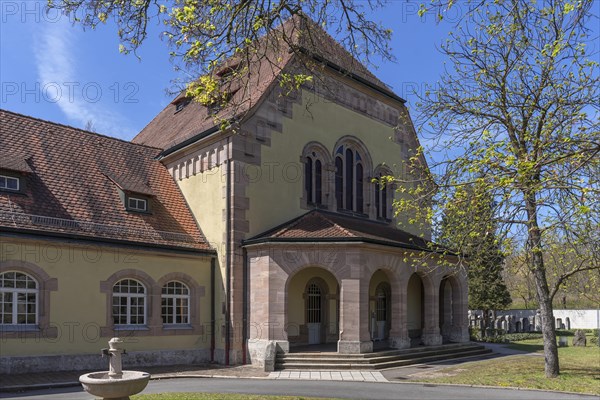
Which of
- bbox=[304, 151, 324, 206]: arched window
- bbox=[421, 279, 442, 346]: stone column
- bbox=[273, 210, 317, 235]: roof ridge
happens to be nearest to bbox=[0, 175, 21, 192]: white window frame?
bbox=[273, 210, 317, 235]: roof ridge

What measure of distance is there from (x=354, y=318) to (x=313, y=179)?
253 inches

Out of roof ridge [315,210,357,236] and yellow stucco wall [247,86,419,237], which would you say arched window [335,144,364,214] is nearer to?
yellow stucco wall [247,86,419,237]

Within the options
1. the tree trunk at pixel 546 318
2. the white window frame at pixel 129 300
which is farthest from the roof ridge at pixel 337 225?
the white window frame at pixel 129 300

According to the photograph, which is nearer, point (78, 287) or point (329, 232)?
point (78, 287)

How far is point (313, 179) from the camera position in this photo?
2297 cm

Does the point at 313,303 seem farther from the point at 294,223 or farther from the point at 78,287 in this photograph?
the point at 78,287

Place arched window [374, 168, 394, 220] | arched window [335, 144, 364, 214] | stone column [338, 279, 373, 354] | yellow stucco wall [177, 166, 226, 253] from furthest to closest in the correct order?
arched window [374, 168, 394, 220]
arched window [335, 144, 364, 214]
yellow stucco wall [177, 166, 226, 253]
stone column [338, 279, 373, 354]

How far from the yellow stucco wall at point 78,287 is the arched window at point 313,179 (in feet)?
20.5

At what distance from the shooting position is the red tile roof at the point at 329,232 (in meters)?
19.4

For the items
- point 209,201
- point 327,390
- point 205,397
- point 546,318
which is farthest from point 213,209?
point 546,318

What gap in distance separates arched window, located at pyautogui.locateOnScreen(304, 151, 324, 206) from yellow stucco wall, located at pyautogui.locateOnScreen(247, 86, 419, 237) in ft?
1.68

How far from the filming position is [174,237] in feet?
66.2

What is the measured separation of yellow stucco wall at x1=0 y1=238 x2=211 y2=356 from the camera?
16.0 metres

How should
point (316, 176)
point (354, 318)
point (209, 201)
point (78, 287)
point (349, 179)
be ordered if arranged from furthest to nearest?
point (349, 179), point (316, 176), point (209, 201), point (354, 318), point (78, 287)
